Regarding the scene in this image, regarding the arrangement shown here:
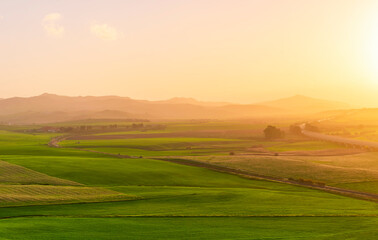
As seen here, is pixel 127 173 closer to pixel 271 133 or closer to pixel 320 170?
pixel 320 170

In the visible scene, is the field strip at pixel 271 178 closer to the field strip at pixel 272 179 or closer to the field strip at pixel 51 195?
the field strip at pixel 272 179

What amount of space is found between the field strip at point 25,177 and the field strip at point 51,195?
502cm

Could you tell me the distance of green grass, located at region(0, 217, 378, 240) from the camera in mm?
29391

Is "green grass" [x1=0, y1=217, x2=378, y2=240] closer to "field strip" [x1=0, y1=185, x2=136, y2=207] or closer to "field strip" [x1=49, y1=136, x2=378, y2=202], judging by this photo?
"field strip" [x1=0, y1=185, x2=136, y2=207]

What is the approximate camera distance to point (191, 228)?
3253 cm

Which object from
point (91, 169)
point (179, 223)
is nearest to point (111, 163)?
point (91, 169)

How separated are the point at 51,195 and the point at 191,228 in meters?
21.7

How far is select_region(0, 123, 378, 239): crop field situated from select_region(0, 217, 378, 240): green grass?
0.08 m

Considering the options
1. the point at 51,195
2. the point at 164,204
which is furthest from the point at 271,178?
the point at 51,195

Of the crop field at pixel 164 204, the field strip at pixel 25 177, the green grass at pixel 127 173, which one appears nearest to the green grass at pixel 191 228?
the crop field at pixel 164 204

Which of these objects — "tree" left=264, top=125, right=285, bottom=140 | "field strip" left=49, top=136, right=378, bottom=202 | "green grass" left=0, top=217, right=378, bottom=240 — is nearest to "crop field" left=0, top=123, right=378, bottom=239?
"green grass" left=0, top=217, right=378, bottom=240

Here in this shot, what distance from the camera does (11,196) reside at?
42.9 meters

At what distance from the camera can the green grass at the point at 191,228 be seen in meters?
29.4

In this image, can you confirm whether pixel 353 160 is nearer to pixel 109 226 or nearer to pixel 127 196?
pixel 127 196
